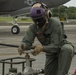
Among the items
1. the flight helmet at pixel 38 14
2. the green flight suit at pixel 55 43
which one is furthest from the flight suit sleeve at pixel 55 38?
the flight helmet at pixel 38 14

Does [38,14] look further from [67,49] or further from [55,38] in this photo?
[67,49]

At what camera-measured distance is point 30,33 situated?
452 cm

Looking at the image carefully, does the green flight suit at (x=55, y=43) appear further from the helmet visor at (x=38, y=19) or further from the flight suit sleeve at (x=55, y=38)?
the helmet visor at (x=38, y=19)

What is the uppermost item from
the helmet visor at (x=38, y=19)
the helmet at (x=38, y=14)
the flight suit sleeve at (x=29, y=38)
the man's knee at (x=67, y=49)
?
the helmet at (x=38, y=14)

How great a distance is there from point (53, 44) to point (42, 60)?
21.4 feet

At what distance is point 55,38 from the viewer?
4340 mm

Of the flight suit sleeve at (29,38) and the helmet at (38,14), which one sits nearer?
the helmet at (38,14)

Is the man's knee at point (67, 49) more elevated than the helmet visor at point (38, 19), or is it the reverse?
the helmet visor at point (38, 19)

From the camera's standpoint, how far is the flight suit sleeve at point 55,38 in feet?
14.0

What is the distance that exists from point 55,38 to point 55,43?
0.22 ft

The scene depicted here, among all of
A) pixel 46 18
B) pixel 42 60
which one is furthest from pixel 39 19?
pixel 42 60

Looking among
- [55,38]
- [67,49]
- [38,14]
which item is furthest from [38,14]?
[67,49]

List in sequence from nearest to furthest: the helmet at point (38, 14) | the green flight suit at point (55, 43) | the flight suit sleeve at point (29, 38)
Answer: the helmet at point (38, 14) → the green flight suit at point (55, 43) → the flight suit sleeve at point (29, 38)

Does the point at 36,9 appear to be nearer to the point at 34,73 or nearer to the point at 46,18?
the point at 46,18
